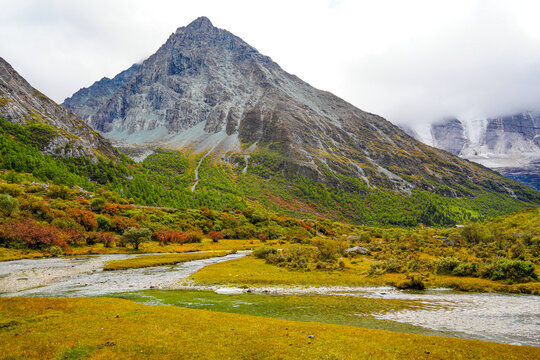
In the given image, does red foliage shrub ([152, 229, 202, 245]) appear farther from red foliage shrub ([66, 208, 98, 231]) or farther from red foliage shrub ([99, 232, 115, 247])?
red foliage shrub ([66, 208, 98, 231])

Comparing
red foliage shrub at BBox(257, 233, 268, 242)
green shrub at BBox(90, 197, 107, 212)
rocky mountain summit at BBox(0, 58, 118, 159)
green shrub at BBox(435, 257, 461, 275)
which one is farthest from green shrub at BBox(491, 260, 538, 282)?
rocky mountain summit at BBox(0, 58, 118, 159)

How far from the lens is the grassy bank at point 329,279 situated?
32.5 meters

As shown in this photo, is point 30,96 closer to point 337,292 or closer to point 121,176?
point 121,176

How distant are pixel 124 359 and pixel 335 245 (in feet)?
165

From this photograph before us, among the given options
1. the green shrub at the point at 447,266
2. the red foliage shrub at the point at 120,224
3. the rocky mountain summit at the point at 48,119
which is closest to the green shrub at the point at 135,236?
the red foliage shrub at the point at 120,224

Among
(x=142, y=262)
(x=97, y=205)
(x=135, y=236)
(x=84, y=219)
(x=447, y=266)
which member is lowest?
(x=142, y=262)

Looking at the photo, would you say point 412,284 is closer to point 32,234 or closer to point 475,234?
point 475,234

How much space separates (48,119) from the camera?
16588 cm

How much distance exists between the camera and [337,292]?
32.7 m

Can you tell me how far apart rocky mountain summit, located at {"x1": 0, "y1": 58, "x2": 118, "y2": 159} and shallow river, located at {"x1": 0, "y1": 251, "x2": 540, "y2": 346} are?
4668 inches

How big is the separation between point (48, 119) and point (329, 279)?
201 metres

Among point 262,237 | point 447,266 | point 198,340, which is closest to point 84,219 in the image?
point 262,237

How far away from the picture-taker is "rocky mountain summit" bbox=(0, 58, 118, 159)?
458ft

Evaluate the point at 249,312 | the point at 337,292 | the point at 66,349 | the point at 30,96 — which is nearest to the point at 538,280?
the point at 337,292
